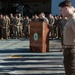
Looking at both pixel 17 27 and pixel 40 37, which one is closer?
pixel 40 37

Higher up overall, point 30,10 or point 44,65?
point 30,10

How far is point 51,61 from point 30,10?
38.1 meters

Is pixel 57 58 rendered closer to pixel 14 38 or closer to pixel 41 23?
pixel 41 23

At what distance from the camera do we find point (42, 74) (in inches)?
382

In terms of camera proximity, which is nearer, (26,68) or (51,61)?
(26,68)

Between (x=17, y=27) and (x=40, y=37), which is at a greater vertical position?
(x=17, y=27)

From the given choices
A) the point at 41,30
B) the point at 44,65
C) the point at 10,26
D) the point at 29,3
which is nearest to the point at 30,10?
the point at 29,3

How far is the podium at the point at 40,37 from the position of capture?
Result: 15094 millimetres

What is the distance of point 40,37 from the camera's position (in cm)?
1519

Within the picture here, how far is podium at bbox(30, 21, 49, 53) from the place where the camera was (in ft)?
49.5

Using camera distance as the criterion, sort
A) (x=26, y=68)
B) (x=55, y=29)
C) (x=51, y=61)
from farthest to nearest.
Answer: (x=55, y=29) < (x=51, y=61) < (x=26, y=68)

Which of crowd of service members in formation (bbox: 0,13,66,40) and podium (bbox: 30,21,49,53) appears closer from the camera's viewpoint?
podium (bbox: 30,21,49,53)

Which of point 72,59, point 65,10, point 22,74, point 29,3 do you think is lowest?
point 22,74

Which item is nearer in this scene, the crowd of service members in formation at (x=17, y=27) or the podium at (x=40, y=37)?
the podium at (x=40, y=37)
